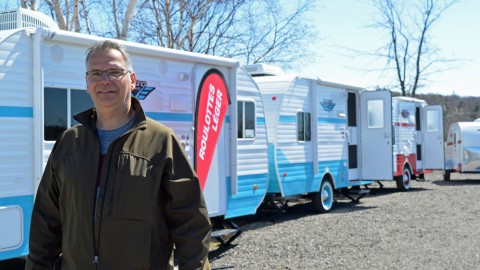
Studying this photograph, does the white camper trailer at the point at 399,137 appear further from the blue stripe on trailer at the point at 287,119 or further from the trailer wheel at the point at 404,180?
the blue stripe on trailer at the point at 287,119

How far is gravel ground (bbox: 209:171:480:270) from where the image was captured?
23.4 ft

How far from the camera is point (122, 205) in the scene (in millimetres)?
2270

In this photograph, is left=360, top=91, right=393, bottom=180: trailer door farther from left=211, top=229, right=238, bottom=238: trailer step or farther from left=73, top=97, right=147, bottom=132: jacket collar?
left=73, top=97, right=147, bottom=132: jacket collar

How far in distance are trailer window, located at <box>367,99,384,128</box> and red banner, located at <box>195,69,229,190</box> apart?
21.3 feet

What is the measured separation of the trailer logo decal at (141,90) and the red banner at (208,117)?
89 cm

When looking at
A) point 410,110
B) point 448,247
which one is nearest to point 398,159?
point 410,110

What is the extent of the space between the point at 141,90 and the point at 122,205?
4.59m

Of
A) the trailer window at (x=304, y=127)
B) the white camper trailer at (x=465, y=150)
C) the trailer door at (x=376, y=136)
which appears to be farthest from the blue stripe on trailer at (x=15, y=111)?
the white camper trailer at (x=465, y=150)

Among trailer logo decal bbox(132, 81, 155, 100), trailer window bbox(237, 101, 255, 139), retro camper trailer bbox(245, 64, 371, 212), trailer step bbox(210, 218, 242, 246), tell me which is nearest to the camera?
trailer logo decal bbox(132, 81, 155, 100)

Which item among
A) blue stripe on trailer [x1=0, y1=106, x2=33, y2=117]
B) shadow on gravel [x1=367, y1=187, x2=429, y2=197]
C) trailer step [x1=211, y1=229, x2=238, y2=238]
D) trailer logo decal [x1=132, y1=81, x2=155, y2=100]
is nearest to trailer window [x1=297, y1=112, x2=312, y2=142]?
trailer step [x1=211, y1=229, x2=238, y2=238]

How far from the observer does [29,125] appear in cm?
537

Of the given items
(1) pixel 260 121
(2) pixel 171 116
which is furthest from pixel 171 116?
(1) pixel 260 121

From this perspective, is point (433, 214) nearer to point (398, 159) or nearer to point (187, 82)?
point (398, 159)

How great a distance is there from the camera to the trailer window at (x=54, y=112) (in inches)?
219
